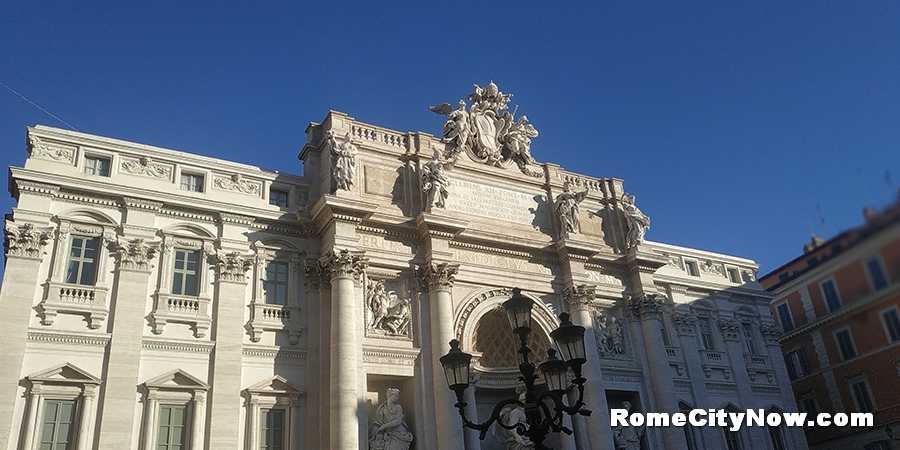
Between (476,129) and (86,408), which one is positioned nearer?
(86,408)

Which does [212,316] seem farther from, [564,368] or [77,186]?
[564,368]

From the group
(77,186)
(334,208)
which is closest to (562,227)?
(334,208)

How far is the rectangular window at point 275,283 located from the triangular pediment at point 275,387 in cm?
251

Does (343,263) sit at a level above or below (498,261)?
below

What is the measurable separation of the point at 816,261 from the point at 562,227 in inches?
982

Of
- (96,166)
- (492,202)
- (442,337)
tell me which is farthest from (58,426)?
(492,202)

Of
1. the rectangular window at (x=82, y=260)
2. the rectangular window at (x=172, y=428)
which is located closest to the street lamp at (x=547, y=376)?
the rectangular window at (x=172, y=428)

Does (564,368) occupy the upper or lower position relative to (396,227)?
lower

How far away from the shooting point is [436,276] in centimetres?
2456

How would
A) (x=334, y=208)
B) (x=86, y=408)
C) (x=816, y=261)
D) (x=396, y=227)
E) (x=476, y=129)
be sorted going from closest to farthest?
1. (x=816, y=261)
2. (x=86, y=408)
3. (x=334, y=208)
4. (x=396, y=227)
5. (x=476, y=129)

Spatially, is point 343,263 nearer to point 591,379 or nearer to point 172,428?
point 172,428

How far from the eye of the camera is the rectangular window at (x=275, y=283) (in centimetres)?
2305

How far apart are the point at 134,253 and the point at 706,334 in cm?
2322

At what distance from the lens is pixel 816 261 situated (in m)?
3.51
